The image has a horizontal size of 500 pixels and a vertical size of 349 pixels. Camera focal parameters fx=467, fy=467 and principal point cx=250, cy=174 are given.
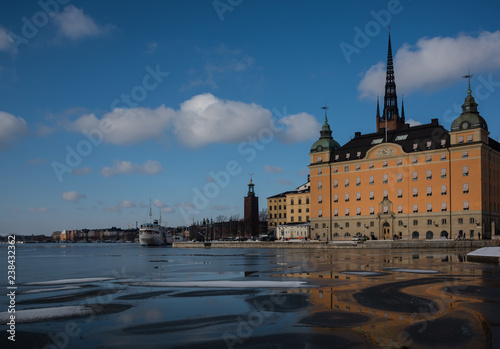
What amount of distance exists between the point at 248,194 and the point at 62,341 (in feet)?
605

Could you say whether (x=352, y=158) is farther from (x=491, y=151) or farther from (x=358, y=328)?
(x=358, y=328)

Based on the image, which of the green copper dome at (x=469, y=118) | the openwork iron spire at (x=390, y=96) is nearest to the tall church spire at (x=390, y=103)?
the openwork iron spire at (x=390, y=96)

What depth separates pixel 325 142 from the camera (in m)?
113

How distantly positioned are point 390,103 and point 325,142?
3946 centimetres

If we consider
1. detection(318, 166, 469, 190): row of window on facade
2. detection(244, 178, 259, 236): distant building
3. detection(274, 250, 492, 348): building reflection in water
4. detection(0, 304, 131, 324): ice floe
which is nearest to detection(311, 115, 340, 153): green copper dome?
detection(318, 166, 469, 190): row of window on facade

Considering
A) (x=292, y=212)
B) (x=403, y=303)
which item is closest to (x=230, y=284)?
(x=403, y=303)

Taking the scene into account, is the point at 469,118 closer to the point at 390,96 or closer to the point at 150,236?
the point at 390,96

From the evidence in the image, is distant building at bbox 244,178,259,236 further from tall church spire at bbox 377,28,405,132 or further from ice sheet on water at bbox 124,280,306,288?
ice sheet on water at bbox 124,280,306,288

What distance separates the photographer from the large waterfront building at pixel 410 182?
3408 inches

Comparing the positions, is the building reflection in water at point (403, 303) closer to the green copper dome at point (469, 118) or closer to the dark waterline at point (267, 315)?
the dark waterline at point (267, 315)

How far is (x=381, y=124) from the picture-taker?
133375 millimetres

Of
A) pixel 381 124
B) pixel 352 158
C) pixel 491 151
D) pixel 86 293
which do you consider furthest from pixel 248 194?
pixel 86 293

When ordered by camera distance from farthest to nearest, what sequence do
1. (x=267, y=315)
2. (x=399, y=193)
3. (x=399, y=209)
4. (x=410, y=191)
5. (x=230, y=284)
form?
(x=399, y=193), (x=399, y=209), (x=410, y=191), (x=230, y=284), (x=267, y=315)

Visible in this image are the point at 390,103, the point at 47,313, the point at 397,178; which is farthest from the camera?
the point at 390,103
